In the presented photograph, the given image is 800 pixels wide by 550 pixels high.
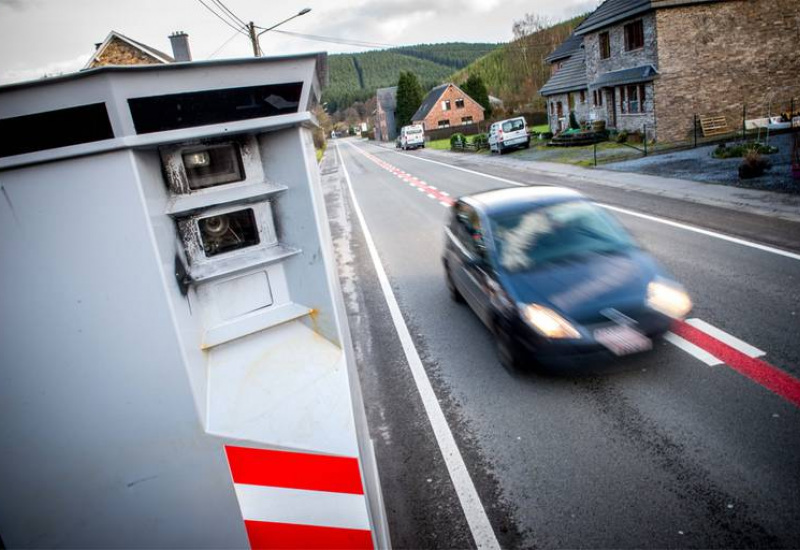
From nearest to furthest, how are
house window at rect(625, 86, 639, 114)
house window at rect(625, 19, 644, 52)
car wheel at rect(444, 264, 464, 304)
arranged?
1. car wheel at rect(444, 264, 464, 304)
2. house window at rect(625, 19, 644, 52)
3. house window at rect(625, 86, 639, 114)

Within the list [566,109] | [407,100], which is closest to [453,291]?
[566,109]

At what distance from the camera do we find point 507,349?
17.4ft

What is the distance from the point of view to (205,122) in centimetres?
215

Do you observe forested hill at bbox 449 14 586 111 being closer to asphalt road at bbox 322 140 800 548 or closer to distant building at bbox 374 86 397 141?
distant building at bbox 374 86 397 141

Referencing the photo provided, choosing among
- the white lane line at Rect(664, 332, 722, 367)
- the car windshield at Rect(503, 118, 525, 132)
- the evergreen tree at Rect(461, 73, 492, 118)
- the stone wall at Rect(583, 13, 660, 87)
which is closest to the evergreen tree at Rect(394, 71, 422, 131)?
the evergreen tree at Rect(461, 73, 492, 118)

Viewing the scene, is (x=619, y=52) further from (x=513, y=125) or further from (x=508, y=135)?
(x=508, y=135)

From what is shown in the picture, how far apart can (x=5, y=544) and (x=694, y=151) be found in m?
23.7

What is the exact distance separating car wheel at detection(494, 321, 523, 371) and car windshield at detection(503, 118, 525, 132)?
92.6 ft

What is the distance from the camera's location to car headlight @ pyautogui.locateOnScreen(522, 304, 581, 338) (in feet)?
15.9

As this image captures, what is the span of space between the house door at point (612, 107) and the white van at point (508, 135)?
5.07m

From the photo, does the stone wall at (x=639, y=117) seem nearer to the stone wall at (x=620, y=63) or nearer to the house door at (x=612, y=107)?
the stone wall at (x=620, y=63)

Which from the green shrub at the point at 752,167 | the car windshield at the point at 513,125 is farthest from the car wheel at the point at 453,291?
the car windshield at the point at 513,125

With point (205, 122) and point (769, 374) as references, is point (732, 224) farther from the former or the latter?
point (205, 122)

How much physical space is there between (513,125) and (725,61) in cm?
1141
